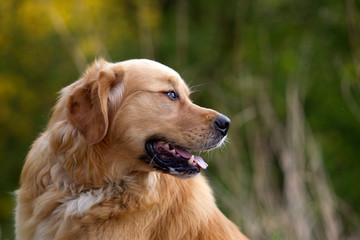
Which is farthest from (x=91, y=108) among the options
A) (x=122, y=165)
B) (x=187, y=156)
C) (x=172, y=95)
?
(x=187, y=156)

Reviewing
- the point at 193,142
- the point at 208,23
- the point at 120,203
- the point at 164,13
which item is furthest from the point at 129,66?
the point at 164,13

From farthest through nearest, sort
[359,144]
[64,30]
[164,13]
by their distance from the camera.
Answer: [164,13] < [359,144] < [64,30]

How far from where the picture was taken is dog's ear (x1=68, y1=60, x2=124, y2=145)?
3.31 metres

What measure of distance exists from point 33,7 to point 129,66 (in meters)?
10.4

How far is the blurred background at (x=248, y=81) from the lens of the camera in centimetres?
568

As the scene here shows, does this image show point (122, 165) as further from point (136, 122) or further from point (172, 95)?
point (172, 95)

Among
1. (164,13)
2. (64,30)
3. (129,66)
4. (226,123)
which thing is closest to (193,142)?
(226,123)

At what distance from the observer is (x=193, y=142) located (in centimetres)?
340

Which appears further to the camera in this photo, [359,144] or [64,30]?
[359,144]

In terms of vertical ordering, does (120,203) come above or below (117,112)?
below

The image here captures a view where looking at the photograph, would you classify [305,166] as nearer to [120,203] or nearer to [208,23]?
[120,203]

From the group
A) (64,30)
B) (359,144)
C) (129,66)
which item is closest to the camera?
(129,66)

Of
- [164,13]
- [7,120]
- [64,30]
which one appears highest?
[64,30]

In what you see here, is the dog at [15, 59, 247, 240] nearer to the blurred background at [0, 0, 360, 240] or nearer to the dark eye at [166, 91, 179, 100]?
the dark eye at [166, 91, 179, 100]
